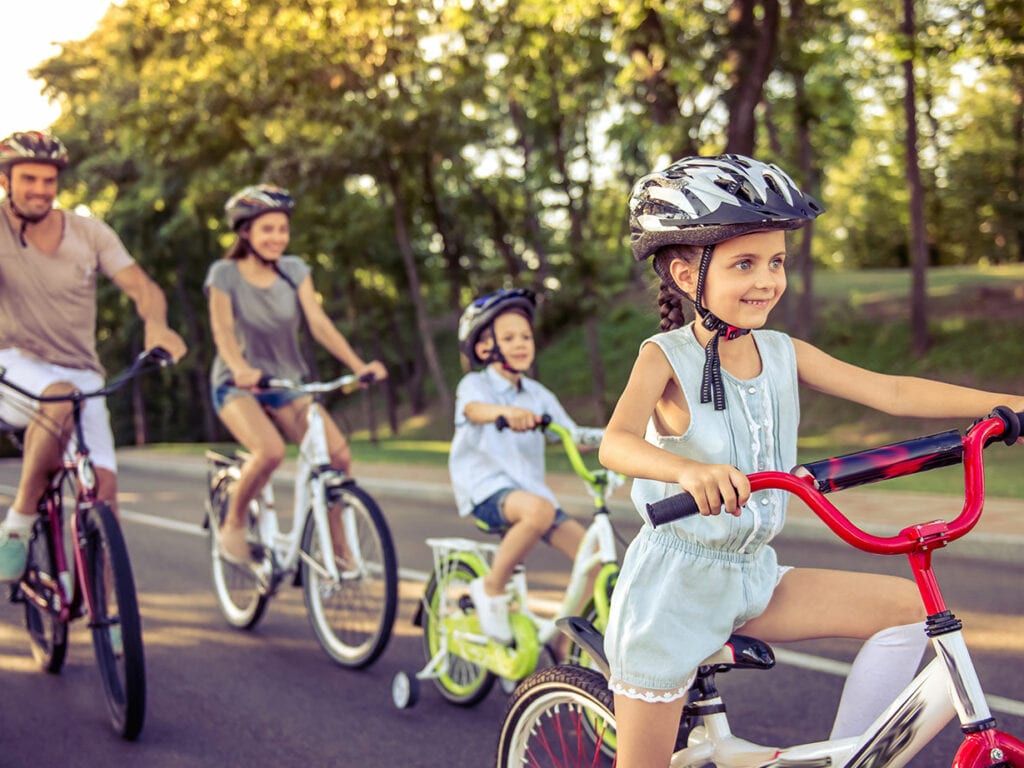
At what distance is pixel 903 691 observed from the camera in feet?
8.12

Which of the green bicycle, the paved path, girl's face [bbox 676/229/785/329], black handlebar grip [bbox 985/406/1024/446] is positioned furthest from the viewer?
the paved path

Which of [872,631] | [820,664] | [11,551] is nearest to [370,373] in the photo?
[11,551]

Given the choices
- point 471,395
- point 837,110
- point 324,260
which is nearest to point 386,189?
point 324,260

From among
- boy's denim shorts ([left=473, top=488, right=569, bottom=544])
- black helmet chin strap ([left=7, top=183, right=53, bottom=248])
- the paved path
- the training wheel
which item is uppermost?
black helmet chin strap ([left=7, top=183, right=53, bottom=248])

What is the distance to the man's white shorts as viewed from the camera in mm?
5625

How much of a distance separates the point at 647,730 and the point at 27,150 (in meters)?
3.89

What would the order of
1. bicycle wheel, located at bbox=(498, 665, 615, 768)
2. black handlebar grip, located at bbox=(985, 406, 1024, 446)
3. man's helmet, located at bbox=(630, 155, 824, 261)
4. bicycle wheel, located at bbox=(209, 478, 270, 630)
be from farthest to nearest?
bicycle wheel, located at bbox=(209, 478, 270, 630), bicycle wheel, located at bbox=(498, 665, 615, 768), man's helmet, located at bbox=(630, 155, 824, 261), black handlebar grip, located at bbox=(985, 406, 1024, 446)

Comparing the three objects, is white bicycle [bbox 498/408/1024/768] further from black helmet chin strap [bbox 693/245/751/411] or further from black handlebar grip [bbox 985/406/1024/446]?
black helmet chin strap [bbox 693/245/751/411]

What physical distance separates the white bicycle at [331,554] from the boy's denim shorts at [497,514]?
2.73 feet

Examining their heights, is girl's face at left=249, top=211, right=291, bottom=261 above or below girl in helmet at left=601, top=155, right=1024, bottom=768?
above

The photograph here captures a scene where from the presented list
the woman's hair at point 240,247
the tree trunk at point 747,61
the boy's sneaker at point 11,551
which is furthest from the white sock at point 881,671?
the tree trunk at point 747,61

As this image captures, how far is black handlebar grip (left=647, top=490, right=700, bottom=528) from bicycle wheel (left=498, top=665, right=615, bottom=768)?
2.62 ft

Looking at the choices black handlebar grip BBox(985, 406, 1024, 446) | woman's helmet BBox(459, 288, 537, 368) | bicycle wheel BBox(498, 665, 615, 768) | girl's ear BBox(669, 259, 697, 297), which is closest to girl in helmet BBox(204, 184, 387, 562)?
woman's helmet BBox(459, 288, 537, 368)

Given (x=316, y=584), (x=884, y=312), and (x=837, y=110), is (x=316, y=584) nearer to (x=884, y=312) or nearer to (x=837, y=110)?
(x=837, y=110)
